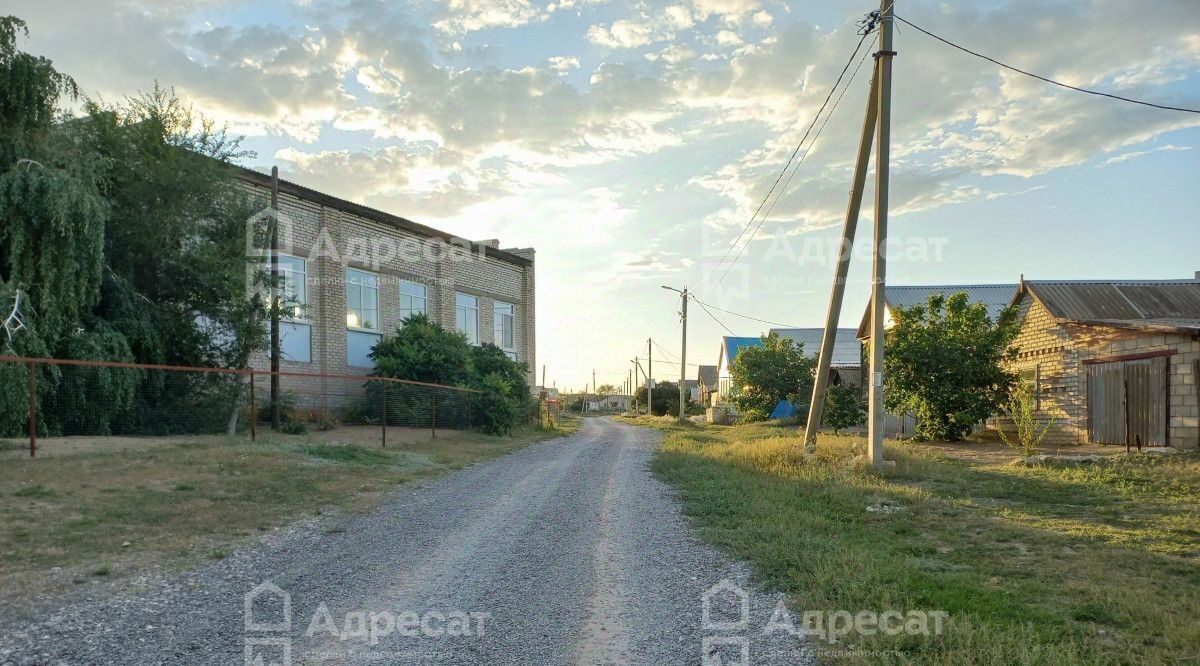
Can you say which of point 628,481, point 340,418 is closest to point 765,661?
point 628,481

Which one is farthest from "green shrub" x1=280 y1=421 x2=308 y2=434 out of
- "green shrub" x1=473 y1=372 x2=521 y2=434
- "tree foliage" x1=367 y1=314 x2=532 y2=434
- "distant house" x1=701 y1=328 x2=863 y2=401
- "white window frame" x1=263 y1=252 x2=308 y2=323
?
"distant house" x1=701 y1=328 x2=863 y2=401

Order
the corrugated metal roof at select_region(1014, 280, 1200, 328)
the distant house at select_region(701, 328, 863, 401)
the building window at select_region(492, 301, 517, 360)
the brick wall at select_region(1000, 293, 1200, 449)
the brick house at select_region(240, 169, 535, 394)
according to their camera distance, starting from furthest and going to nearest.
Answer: the distant house at select_region(701, 328, 863, 401)
the building window at select_region(492, 301, 517, 360)
the brick house at select_region(240, 169, 535, 394)
the corrugated metal roof at select_region(1014, 280, 1200, 328)
the brick wall at select_region(1000, 293, 1200, 449)

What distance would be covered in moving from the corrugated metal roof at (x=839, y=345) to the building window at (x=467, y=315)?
18.3m

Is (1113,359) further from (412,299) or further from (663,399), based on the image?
(663,399)

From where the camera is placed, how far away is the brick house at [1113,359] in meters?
15.4

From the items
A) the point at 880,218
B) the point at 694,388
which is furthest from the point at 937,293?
the point at 694,388

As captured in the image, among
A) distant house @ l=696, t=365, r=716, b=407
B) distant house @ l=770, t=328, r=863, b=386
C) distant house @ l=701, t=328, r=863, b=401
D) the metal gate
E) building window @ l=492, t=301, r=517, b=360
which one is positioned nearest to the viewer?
the metal gate

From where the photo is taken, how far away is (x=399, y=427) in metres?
21.6

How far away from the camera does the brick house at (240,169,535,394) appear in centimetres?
2303

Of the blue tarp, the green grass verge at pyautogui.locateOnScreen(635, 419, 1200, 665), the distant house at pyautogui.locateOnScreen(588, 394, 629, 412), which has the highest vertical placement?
the green grass verge at pyautogui.locateOnScreen(635, 419, 1200, 665)

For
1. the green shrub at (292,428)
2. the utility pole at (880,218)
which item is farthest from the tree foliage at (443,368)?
the utility pole at (880,218)

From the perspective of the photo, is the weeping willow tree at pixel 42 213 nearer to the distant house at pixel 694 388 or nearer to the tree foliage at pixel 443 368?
the tree foliage at pixel 443 368

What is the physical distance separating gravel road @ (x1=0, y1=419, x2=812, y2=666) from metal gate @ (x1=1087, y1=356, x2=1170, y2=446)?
13.2 meters

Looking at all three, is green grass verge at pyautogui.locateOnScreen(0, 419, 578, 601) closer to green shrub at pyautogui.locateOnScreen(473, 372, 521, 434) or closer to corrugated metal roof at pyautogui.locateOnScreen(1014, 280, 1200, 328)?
green shrub at pyautogui.locateOnScreen(473, 372, 521, 434)
